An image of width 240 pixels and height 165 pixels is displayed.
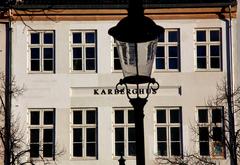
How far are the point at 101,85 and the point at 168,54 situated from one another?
326cm

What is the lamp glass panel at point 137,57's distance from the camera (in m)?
6.55

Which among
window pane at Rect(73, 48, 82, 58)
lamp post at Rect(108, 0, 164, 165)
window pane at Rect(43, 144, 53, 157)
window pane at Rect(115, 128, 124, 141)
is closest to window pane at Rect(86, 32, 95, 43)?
window pane at Rect(73, 48, 82, 58)

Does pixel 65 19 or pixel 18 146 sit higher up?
pixel 65 19

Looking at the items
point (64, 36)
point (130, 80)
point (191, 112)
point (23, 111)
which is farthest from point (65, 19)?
point (130, 80)

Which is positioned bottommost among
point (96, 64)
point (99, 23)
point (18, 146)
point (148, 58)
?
point (18, 146)

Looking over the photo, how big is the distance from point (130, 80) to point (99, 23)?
21.2 meters

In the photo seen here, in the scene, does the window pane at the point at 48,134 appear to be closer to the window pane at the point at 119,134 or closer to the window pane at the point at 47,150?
the window pane at the point at 47,150

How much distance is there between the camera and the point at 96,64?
27562 mm

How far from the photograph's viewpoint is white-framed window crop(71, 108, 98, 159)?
88.8ft

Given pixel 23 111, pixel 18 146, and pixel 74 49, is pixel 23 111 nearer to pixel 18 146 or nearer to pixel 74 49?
pixel 18 146

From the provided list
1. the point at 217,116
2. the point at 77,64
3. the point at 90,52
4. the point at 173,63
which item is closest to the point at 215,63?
the point at 173,63

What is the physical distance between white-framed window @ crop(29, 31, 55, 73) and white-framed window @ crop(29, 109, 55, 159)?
6.31ft

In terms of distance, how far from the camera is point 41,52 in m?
27.6

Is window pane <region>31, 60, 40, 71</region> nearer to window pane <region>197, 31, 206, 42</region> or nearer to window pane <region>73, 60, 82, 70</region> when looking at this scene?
window pane <region>73, 60, 82, 70</region>
